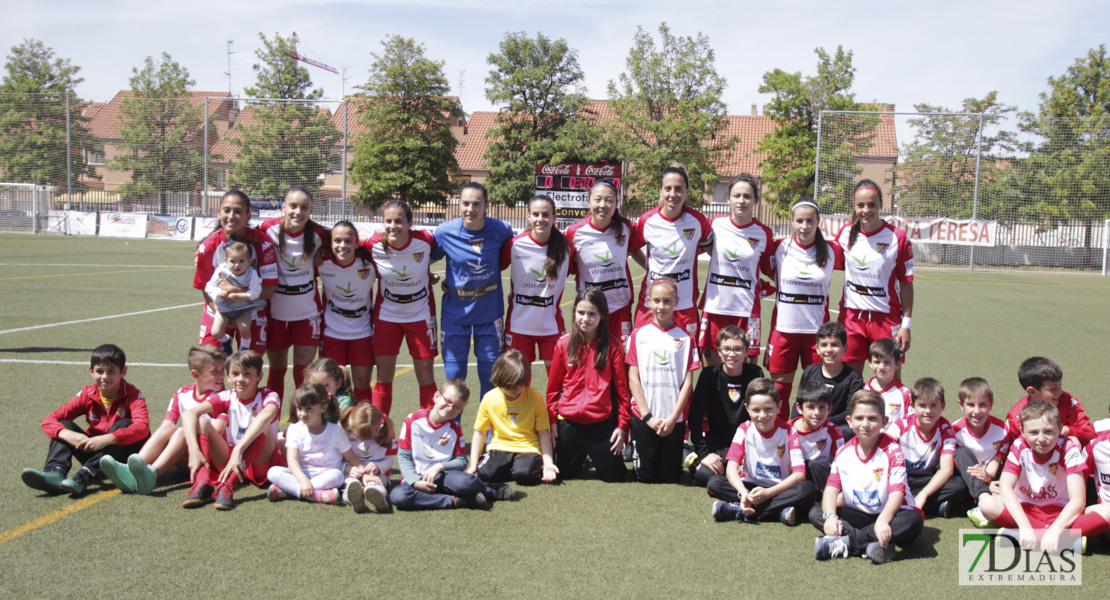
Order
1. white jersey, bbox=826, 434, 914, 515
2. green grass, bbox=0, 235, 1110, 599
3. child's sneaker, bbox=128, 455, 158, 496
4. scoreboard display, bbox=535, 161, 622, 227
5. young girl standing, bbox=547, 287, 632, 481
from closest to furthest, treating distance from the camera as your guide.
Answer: green grass, bbox=0, 235, 1110, 599 < white jersey, bbox=826, 434, 914, 515 < child's sneaker, bbox=128, 455, 158, 496 < young girl standing, bbox=547, 287, 632, 481 < scoreboard display, bbox=535, 161, 622, 227

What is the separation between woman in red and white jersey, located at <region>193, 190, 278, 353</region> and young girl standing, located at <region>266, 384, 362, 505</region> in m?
1.27

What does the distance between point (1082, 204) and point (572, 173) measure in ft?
59.5

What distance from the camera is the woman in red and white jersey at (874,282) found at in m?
5.45

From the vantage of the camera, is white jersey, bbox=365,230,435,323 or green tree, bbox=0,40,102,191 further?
green tree, bbox=0,40,102,191

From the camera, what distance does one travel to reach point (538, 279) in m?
5.39

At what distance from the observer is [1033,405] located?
3.86 m

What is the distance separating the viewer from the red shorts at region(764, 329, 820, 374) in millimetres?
5418

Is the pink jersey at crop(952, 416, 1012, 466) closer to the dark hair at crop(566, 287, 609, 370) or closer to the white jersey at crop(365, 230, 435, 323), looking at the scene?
the dark hair at crop(566, 287, 609, 370)

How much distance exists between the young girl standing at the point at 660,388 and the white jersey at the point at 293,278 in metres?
2.37

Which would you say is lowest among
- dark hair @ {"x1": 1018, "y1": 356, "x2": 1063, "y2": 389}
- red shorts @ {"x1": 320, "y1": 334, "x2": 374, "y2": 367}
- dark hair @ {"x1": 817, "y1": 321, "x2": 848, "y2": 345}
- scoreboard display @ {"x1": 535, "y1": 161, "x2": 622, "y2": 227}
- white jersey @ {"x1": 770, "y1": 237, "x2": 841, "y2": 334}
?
red shorts @ {"x1": 320, "y1": 334, "x2": 374, "y2": 367}

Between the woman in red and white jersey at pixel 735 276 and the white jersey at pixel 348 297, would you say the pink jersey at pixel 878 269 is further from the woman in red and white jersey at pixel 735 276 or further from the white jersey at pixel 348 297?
the white jersey at pixel 348 297

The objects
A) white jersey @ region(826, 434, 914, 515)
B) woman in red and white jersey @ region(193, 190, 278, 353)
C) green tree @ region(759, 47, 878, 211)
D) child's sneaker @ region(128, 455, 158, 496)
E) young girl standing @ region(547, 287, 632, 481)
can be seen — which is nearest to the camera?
white jersey @ region(826, 434, 914, 515)

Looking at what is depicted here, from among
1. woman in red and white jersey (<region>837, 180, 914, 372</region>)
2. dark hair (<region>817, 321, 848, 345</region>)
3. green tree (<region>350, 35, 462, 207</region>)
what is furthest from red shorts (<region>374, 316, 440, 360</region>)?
green tree (<region>350, 35, 462, 207</region>)

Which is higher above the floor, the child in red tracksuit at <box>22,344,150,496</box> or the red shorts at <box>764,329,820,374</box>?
the red shorts at <box>764,329,820,374</box>
